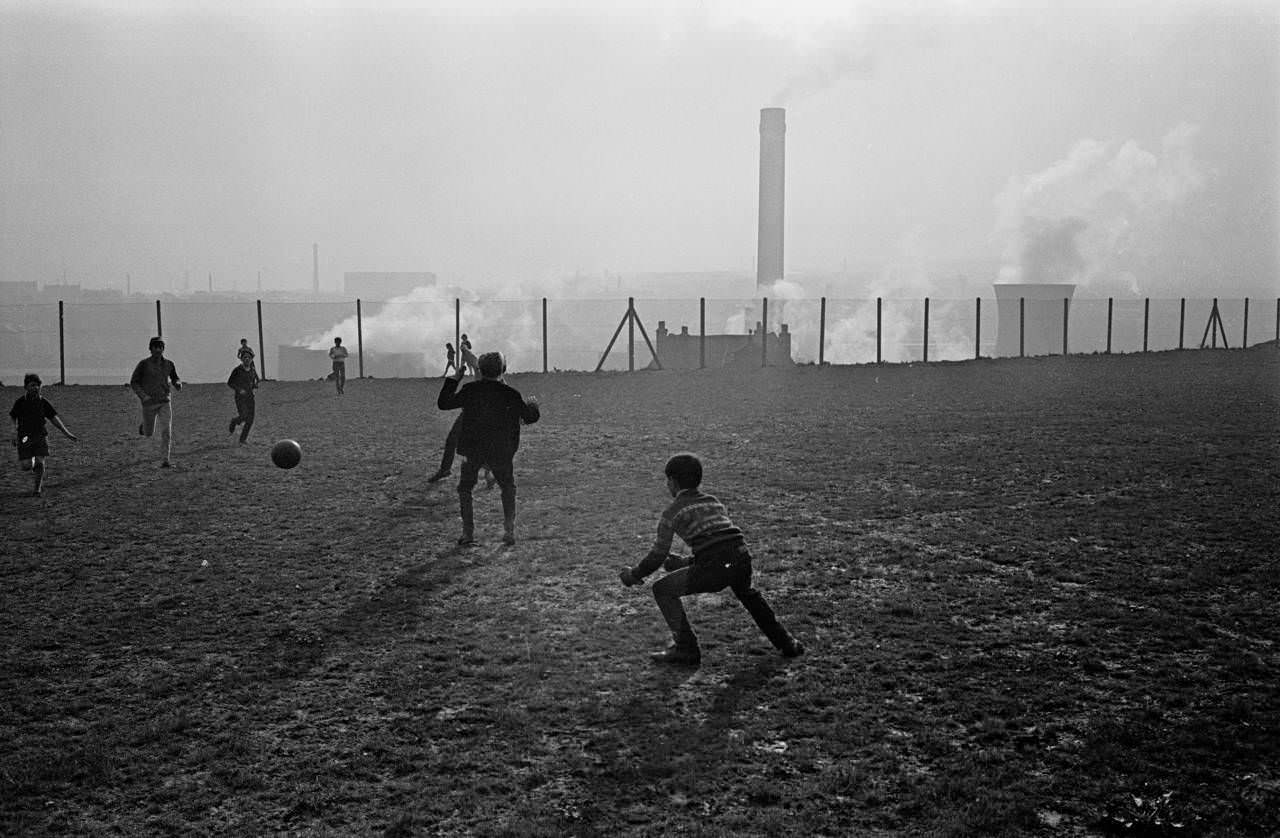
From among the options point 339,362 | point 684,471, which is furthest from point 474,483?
point 339,362

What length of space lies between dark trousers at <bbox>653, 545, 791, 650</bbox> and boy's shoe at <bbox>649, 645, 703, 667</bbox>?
1.2 inches

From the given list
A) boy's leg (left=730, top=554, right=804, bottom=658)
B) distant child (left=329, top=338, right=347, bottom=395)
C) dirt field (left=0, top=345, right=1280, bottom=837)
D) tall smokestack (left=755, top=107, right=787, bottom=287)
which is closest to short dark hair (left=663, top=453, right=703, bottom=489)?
boy's leg (left=730, top=554, right=804, bottom=658)

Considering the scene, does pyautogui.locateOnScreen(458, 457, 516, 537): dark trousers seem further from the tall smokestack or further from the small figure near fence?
the tall smokestack

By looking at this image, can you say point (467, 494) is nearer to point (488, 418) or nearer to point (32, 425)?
point (488, 418)

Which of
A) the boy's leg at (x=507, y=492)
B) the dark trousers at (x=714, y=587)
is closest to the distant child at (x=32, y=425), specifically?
the boy's leg at (x=507, y=492)

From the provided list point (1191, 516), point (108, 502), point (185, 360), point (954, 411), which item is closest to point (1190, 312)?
point (954, 411)

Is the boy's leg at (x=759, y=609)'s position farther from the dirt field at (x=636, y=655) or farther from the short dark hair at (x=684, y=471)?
the short dark hair at (x=684, y=471)

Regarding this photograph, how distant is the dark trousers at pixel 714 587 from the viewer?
22.0 feet

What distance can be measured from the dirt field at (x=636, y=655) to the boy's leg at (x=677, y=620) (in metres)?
0.16

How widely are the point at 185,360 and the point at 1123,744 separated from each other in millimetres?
96324

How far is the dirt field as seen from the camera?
198 inches

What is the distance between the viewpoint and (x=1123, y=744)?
18.1ft

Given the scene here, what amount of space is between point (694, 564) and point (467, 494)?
3768 mm

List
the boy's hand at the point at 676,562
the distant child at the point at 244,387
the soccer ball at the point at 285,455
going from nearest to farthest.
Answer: the boy's hand at the point at 676,562
the soccer ball at the point at 285,455
the distant child at the point at 244,387
